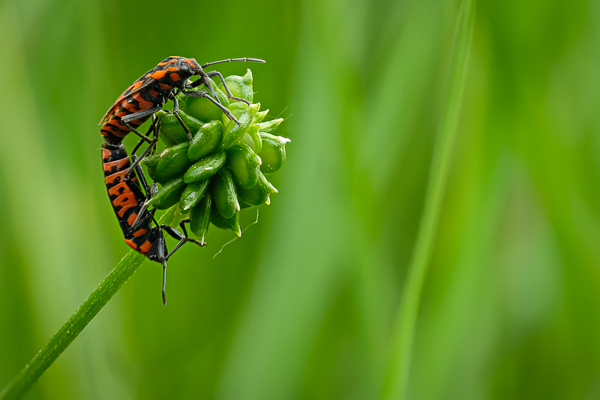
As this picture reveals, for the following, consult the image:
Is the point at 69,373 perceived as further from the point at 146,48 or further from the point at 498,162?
the point at 498,162

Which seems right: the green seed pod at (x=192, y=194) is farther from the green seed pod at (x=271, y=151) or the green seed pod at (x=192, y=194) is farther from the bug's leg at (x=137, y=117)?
the bug's leg at (x=137, y=117)

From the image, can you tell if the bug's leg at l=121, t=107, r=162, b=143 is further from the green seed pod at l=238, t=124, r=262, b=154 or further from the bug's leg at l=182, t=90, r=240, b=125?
the green seed pod at l=238, t=124, r=262, b=154

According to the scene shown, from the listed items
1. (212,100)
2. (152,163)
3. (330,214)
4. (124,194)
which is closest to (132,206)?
(124,194)

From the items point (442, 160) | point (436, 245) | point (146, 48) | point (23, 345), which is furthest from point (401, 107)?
point (23, 345)

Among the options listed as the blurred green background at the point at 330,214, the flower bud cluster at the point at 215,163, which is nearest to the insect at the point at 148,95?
the flower bud cluster at the point at 215,163

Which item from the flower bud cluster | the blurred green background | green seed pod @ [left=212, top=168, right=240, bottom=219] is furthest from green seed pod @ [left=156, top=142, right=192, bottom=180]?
the blurred green background

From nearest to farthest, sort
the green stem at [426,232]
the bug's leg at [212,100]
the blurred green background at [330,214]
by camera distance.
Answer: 1. the bug's leg at [212,100]
2. the green stem at [426,232]
3. the blurred green background at [330,214]
